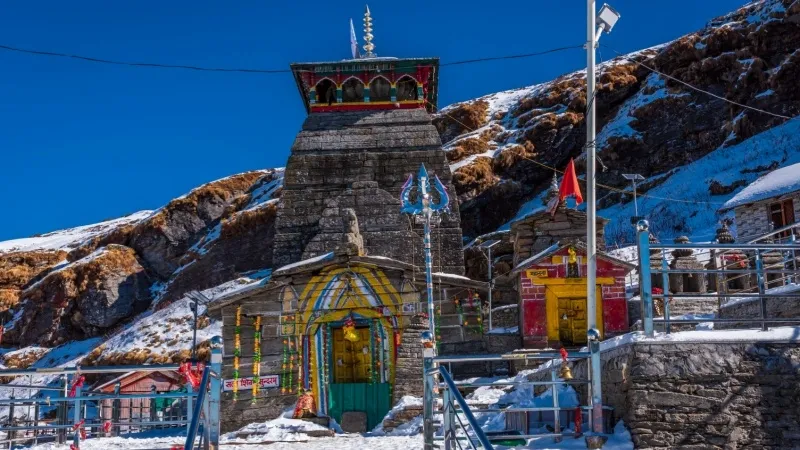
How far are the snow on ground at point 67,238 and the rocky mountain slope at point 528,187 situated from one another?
283 cm

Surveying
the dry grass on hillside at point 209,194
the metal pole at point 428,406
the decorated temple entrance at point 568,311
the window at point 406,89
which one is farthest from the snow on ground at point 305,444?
the dry grass on hillside at point 209,194

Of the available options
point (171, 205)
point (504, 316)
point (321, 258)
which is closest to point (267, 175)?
point (171, 205)

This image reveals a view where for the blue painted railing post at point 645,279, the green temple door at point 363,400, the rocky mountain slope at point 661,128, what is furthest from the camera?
the rocky mountain slope at point 661,128

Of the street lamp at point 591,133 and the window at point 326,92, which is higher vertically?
the window at point 326,92

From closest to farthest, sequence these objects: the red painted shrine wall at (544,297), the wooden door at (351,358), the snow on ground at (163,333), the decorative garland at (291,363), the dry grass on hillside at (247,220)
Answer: the decorative garland at (291,363)
the wooden door at (351,358)
the red painted shrine wall at (544,297)
the snow on ground at (163,333)
the dry grass on hillside at (247,220)

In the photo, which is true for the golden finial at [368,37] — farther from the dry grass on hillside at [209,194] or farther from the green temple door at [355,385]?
the dry grass on hillside at [209,194]

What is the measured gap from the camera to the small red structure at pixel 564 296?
1964cm

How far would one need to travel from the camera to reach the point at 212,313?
18.8 metres

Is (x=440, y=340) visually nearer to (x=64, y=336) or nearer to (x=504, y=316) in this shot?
(x=504, y=316)

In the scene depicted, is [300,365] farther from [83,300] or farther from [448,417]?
[83,300]

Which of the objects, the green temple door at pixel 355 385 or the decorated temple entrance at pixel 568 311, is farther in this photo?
the decorated temple entrance at pixel 568 311

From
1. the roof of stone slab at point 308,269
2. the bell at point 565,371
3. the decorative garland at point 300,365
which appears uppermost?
the roof of stone slab at point 308,269

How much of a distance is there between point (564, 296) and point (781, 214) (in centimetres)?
950

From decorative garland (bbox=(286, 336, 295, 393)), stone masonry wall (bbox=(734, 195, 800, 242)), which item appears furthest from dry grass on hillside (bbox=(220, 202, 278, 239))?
decorative garland (bbox=(286, 336, 295, 393))
